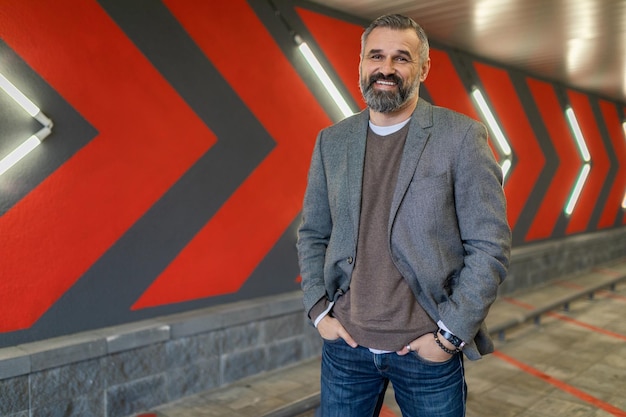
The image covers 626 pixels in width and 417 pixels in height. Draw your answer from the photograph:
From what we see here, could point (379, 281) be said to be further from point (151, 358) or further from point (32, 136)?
point (151, 358)

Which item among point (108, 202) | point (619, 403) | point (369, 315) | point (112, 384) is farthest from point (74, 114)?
point (619, 403)

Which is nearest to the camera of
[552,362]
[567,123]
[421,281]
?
[421,281]

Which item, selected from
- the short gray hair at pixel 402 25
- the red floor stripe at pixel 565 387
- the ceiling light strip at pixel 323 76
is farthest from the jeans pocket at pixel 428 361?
the ceiling light strip at pixel 323 76

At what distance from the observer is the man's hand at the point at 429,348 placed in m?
1.38

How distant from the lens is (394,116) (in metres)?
1.51

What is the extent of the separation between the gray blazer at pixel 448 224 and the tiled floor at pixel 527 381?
169 cm

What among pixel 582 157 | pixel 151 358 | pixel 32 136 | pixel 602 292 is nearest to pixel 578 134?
pixel 582 157

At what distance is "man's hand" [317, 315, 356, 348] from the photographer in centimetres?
148

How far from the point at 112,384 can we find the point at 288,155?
1974 millimetres

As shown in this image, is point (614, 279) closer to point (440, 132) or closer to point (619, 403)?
point (619, 403)

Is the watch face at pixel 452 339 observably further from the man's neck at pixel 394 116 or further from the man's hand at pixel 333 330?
the man's neck at pixel 394 116

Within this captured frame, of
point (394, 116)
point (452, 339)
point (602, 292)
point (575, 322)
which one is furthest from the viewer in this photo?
point (602, 292)

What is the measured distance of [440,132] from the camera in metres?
1.43

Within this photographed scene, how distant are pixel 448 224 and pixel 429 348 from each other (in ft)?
1.01
